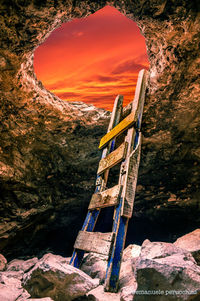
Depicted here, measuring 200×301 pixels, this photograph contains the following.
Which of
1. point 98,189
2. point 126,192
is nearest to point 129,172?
point 126,192

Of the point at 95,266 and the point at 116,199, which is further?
the point at 95,266

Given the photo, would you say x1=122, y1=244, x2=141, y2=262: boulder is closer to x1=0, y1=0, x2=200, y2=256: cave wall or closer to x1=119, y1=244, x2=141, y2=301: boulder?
x1=119, y1=244, x2=141, y2=301: boulder

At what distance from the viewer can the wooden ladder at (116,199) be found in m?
1.68

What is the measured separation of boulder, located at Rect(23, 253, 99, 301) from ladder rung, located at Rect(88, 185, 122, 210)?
71cm

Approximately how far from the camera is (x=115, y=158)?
7.67 ft

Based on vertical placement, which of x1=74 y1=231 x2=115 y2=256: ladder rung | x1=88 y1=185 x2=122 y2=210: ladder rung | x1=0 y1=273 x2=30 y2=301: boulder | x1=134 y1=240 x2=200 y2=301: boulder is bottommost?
x1=0 y1=273 x2=30 y2=301: boulder

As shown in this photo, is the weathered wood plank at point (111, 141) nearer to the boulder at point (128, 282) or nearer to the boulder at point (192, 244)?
the boulder at point (128, 282)

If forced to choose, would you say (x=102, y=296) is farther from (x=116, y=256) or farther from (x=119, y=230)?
(x=119, y=230)

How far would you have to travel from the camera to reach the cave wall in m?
2.08

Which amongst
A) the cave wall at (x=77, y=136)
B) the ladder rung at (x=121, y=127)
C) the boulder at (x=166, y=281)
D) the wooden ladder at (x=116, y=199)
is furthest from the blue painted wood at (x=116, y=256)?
the cave wall at (x=77, y=136)

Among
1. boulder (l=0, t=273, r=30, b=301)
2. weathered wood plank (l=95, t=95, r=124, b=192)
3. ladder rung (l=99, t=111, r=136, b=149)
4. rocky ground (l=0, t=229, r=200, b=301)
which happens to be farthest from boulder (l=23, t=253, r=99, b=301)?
ladder rung (l=99, t=111, r=136, b=149)

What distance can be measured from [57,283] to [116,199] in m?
0.87

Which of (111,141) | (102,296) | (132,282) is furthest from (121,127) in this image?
(102,296)

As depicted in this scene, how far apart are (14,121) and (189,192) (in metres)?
3.44
